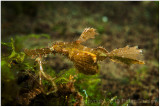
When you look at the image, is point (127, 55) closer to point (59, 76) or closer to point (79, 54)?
point (79, 54)

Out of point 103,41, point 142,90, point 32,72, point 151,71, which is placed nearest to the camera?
point 32,72

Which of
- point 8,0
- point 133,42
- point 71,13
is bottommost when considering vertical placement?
point 133,42

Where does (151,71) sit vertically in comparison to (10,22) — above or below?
below

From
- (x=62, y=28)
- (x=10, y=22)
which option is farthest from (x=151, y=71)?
(x=10, y=22)

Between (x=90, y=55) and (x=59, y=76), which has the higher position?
(x=90, y=55)

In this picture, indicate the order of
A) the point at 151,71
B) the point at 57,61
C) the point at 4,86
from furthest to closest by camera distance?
the point at 57,61, the point at 151,71, the point at 4,86

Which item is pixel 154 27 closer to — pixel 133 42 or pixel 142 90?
pixel 133 42

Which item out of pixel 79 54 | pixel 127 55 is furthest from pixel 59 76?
pixel 127 55

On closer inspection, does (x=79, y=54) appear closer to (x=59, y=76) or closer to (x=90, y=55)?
(x=90, y=55)

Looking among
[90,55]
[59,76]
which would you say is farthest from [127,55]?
[59,76]

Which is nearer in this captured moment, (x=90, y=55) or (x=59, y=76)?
(x=90, y=55)

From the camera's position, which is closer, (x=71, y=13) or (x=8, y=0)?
(x=8, y=0)
